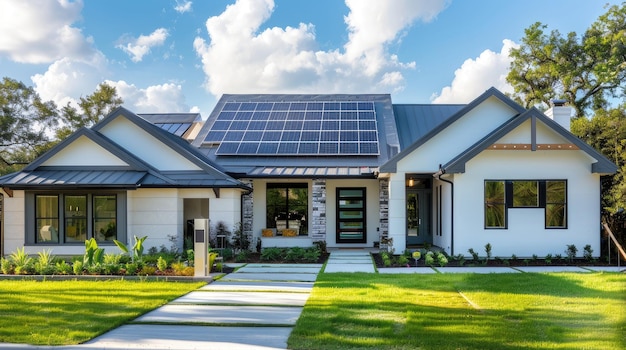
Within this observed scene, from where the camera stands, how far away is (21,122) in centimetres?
2850

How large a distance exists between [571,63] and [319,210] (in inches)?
730

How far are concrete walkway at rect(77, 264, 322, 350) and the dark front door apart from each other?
9.37 meters

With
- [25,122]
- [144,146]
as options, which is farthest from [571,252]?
[25,122]

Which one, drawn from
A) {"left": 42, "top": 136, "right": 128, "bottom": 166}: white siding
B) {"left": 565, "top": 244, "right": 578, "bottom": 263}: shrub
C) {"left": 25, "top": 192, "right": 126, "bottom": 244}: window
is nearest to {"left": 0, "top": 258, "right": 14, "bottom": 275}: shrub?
{"left": 25, "top": 192, "right": 126, "bottom": 244}: window

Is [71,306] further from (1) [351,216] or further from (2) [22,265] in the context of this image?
(1) [351,216]

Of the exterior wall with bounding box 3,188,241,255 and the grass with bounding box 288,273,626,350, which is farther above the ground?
the exterior wall with bounding box 3,188,241,255

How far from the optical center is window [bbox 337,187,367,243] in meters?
19.8

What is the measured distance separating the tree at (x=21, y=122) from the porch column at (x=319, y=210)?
63.0ft

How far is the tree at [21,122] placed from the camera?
2788 centimetres

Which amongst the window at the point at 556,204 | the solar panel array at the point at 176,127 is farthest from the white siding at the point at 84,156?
the window at the point at 556,204

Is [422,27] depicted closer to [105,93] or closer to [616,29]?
[616,29]

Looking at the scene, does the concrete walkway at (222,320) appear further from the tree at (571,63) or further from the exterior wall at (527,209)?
the tree at (571,63)

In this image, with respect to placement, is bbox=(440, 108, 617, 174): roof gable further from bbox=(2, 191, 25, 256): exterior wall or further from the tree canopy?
the tree canopy

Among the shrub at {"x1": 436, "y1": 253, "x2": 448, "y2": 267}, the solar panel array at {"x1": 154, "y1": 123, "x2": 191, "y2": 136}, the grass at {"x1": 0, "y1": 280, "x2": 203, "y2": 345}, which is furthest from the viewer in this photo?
the solar panel array at {"x1": 154, "y1": 123, "x2": 191, "y2": 136}
